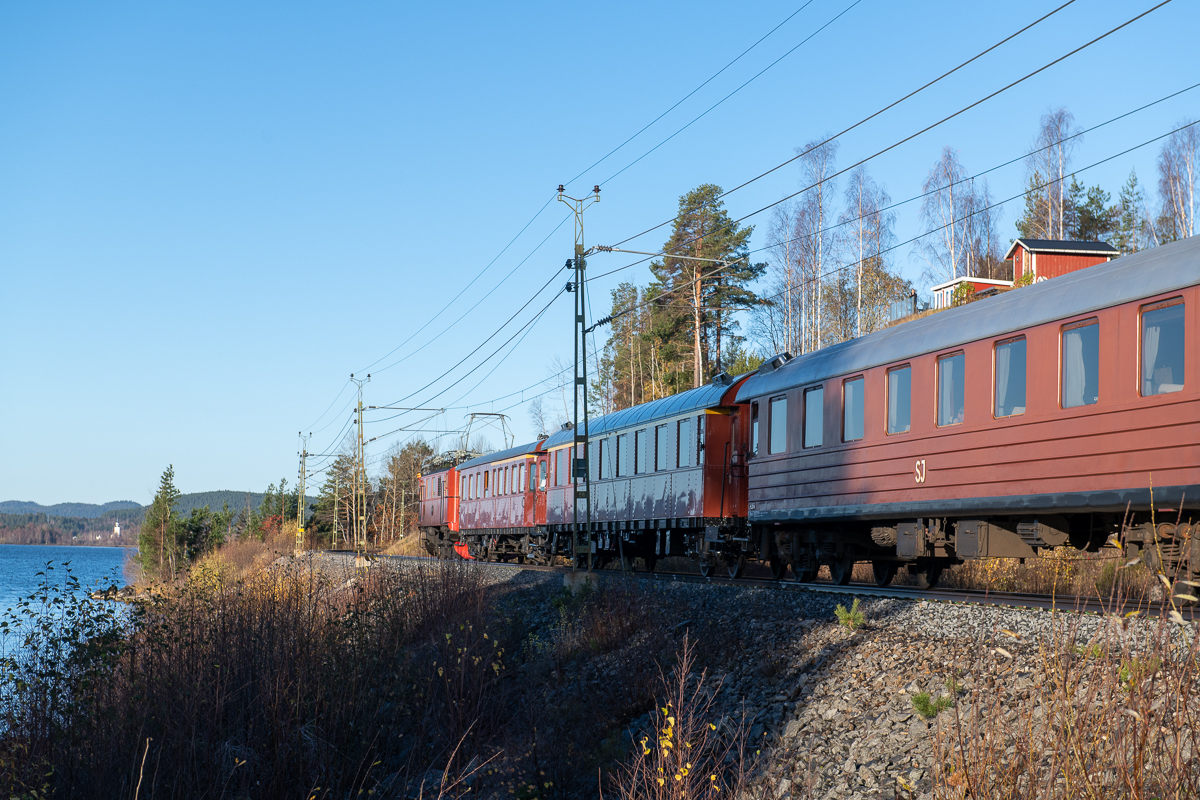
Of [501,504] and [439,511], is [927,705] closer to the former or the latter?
[501,504]

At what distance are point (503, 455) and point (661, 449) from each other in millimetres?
11982

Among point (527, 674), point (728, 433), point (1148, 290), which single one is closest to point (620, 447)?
point (728, 433)

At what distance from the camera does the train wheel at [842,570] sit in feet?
45.0

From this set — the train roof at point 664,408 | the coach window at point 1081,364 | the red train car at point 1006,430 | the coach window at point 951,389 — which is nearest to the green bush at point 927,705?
the red train car at point 1006,430

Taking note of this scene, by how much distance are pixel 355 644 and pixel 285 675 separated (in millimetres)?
2019

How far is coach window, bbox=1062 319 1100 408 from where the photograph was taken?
9000 millimetres

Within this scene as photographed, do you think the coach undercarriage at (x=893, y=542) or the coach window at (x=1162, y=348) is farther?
the coach undercarriage at (x=893, y=542)

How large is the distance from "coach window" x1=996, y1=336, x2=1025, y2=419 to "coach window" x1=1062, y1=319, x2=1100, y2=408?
55 cm

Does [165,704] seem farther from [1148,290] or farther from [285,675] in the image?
[1148,290]

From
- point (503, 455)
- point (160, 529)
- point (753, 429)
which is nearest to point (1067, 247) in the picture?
point (503, 455)

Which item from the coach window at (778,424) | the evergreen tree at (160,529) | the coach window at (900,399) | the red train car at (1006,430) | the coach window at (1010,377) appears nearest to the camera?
the red train car at (1006,430)

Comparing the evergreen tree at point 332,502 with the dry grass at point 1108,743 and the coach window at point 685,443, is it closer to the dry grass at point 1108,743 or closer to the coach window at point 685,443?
the coach window at point 685,443

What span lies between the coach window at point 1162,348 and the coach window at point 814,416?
510cm

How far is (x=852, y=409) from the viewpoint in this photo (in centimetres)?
1263
